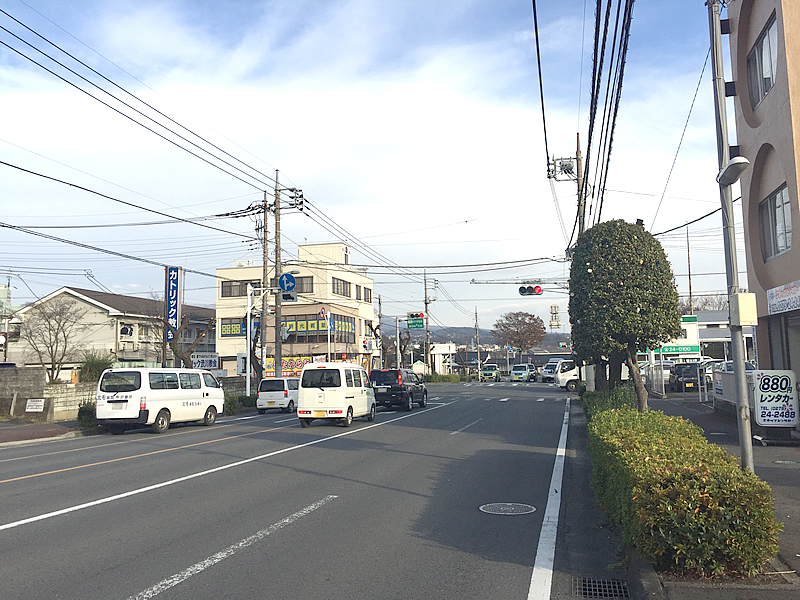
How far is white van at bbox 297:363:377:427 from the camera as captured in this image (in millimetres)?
19812

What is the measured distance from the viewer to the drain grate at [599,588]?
5.48 meters

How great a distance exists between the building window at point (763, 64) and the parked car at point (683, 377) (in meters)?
18.6

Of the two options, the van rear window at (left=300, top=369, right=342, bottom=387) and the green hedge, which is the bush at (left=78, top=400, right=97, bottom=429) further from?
the green hedge

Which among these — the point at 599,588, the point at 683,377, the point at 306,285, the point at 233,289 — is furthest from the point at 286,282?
the point at 233,289

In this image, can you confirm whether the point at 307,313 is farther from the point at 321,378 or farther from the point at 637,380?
the point at 637,380

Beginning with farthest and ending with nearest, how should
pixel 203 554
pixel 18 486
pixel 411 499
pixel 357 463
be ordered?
pixel 357 463, pixel 18 486, pixel 411 499, pixel 203 554

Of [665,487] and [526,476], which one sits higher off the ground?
[665,487]

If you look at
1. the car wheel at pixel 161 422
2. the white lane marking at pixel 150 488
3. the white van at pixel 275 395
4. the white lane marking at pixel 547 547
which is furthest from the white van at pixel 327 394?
the white lane marking at pixel 547 547

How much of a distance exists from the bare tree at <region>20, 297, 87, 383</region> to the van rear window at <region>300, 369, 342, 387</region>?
28.4 metres

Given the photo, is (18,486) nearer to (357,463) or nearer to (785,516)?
(357,463)

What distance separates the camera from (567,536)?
7.48 m

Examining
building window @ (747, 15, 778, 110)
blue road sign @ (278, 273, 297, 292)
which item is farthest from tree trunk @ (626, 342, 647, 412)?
blue road sign @ (278, 273, 297, 292)

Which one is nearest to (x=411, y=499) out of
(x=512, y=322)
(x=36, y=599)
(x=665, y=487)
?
(x=665, y=487)

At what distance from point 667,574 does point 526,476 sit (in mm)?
6173
